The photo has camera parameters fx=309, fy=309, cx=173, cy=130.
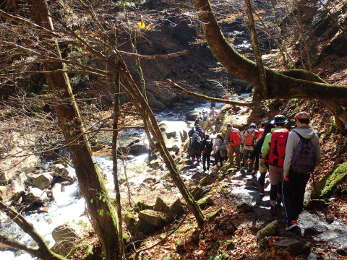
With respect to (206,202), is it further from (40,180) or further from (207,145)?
(40,180)

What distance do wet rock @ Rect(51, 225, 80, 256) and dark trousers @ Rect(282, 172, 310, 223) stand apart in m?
6.52

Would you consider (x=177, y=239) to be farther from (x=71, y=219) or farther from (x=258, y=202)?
(x=71, y=219)

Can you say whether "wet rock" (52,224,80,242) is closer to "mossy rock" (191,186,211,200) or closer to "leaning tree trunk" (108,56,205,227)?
"mossy rock" (191,186,211,200)

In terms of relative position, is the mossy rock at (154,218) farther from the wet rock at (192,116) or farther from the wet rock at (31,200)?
the wet rock at (192,116)

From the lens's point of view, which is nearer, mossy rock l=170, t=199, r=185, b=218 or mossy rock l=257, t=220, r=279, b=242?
mossy rock l=257, t=220, r=279, b=242

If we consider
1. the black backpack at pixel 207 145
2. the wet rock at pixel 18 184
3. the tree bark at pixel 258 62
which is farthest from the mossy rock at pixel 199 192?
the wet rock at pixel 18 184

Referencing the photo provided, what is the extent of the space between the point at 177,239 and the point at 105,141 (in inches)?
117

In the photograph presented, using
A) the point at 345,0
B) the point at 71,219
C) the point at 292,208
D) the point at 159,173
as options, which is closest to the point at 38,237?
the point at 292,208

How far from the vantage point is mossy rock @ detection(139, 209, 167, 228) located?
817cm

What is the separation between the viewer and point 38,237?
222 inches

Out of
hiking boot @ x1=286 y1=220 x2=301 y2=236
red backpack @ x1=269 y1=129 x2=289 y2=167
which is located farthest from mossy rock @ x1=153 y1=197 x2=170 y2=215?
hiking boot @ x1=286 y1=220 x2=301 y2=236

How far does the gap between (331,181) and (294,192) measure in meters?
2.04

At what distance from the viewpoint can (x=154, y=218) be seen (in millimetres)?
8211

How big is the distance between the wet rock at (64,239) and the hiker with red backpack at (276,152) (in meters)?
6.08
